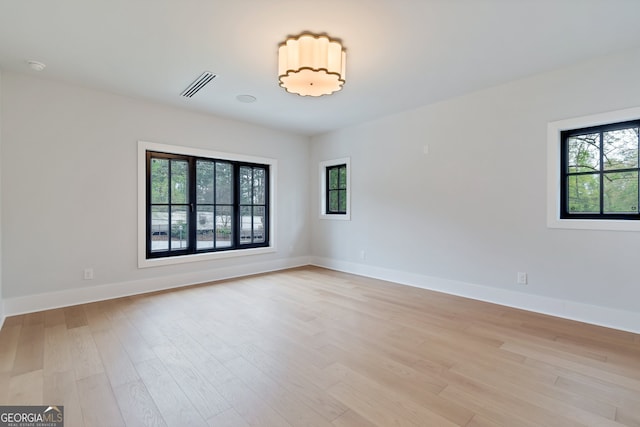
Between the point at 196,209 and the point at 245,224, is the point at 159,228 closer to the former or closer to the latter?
the point at 196,209

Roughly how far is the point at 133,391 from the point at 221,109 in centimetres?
Answer: 366

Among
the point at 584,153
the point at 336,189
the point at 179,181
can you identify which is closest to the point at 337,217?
the point at 336,189

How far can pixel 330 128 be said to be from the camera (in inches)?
213

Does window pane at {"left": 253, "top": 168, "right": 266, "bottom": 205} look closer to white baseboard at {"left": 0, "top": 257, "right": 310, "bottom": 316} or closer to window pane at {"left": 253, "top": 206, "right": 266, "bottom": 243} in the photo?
window pane at {"left": 253, "top": 206, "right": 266, "bottom": 243}

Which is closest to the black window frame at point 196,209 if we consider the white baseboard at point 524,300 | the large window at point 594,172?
the white baseboard at point 524,300

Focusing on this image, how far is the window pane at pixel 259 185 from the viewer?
5.38 m

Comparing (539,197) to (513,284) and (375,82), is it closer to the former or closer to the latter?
(513,284)

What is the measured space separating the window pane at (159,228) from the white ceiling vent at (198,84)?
1.63 metres

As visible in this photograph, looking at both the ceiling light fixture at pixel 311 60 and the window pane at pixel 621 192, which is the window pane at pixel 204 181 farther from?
the window pane at pixel 621 192

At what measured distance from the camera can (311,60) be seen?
2.41 m

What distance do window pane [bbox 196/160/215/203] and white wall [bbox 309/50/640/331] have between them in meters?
2.41

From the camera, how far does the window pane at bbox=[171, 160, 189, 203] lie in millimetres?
4375

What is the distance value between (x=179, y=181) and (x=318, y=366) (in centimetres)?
349

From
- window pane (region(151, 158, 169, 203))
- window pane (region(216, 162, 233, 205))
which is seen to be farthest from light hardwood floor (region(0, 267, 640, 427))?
window pane (region(216, 162, 233, 205))
